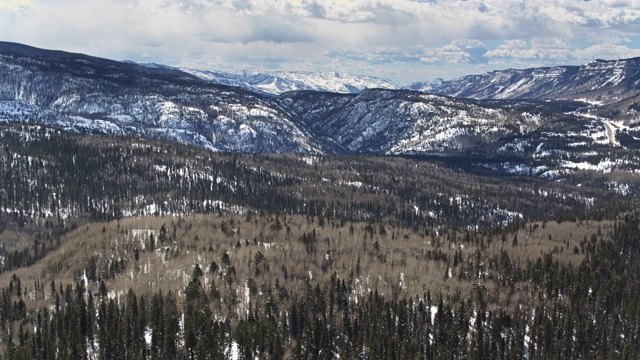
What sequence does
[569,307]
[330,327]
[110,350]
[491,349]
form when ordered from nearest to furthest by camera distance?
[110,350], [491,349], [330,327], [569,307]

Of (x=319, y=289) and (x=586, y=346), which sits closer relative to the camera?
(x=586, y=346)

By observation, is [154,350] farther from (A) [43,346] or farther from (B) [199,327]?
(A) [43,346]

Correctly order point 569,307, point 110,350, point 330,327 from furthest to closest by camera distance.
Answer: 1. point 569,307
2. point 330,327
3. point 110,350

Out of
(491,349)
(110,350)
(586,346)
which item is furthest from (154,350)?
(586,346)

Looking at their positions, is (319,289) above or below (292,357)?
above

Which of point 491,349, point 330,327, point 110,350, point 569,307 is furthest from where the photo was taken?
point 569,307

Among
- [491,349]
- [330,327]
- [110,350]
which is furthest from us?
[330,327]

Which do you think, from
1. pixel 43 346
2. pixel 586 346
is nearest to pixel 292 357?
pixel 43 346

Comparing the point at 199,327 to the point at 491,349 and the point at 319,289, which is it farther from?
the point at 491,349

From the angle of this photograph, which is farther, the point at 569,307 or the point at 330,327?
the point at 569,307
